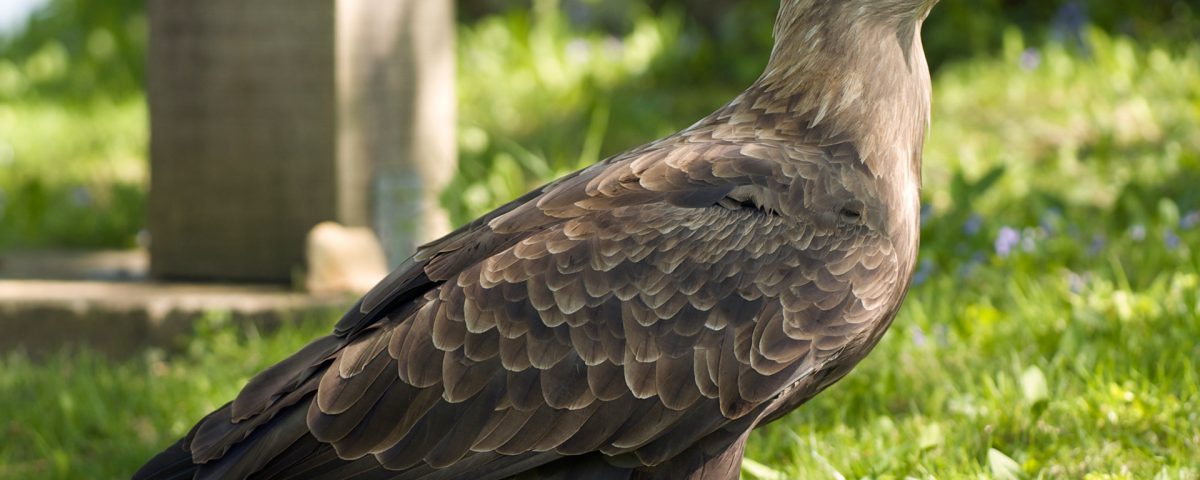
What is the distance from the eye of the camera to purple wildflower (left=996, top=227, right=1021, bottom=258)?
491 centimetres

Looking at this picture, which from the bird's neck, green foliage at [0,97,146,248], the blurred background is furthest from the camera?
green foliage at [0,97,146,248]

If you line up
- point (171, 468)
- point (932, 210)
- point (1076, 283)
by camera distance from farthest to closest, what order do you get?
point (932, 210), point (1076, 283), point (171, 468)

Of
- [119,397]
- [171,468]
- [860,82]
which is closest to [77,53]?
[119,397]

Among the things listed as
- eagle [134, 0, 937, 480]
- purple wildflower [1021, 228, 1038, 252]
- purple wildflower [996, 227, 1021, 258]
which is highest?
eagle [134, 0, 937, 480]

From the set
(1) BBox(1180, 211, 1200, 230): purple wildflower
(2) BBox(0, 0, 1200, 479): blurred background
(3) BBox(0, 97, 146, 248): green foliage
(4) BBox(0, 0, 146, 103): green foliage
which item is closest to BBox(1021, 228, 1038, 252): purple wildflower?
(2) BBox(0, 0, 1200, 479): blurred background

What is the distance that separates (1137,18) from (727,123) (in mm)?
5336

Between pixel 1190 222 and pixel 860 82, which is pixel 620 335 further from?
pixel 1190 222

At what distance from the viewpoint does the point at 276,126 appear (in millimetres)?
5820

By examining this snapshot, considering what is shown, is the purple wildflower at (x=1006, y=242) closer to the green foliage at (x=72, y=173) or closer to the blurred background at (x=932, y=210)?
the blurred background at (x=932, y=210)

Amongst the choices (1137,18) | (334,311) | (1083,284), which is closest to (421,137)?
(334,311)

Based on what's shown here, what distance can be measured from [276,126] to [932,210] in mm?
2627

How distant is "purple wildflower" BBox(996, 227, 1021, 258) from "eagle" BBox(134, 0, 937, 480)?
5.81 ft

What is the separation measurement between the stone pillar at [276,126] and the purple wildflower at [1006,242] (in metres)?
2.32

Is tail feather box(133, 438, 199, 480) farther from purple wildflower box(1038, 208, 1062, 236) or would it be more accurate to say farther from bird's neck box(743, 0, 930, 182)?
purple wildflower box(1038, 208, 1062, 236)
